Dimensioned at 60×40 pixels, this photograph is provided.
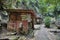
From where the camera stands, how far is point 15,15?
566 inches

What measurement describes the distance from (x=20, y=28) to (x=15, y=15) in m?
1.34

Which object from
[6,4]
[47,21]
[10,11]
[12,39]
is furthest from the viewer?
[47,21]

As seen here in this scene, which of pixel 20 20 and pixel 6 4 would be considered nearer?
pixel 6 4

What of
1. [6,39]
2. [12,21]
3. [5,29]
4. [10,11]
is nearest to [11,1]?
[10,11]

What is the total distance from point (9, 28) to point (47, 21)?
12.4 m

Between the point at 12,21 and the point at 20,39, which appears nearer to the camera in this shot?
the point at 20,39

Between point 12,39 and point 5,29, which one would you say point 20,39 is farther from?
point 5,29

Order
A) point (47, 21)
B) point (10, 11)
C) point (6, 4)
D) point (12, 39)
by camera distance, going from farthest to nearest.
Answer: point (47, 21), point (10, 11), point (6, 4), point (12, 39)

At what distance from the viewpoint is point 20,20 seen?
14.2 metres

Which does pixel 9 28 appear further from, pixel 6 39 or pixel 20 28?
pixel 6 39

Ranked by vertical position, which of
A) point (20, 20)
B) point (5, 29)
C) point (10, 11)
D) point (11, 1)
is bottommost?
point (5, 29)

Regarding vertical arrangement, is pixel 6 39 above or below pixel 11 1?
below

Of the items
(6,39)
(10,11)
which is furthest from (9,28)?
(6,39)

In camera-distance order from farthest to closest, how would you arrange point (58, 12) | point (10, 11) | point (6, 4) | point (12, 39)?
1. point (58, 12)
2. point (10, 11)
3. point (6, 4)
4. point (12, 39)
